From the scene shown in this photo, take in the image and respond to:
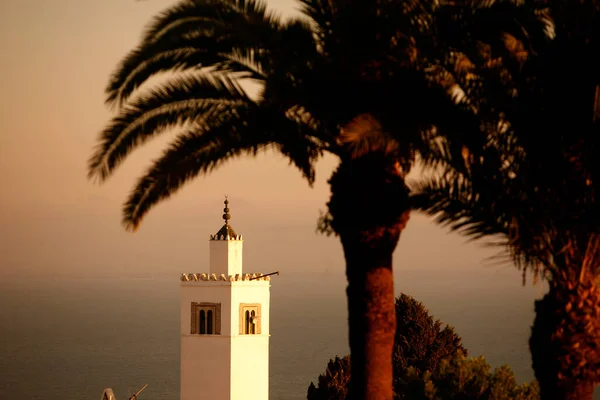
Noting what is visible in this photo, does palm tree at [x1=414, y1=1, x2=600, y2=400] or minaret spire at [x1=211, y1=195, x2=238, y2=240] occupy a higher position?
minaret spire at [x1=211, y1=195, x2=238, y2=240]

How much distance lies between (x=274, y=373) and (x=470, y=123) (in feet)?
559

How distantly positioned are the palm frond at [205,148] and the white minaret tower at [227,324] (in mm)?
45469

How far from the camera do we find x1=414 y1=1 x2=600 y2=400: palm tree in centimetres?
1477

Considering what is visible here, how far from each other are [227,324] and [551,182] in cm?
4809

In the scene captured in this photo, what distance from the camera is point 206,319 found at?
63.3m

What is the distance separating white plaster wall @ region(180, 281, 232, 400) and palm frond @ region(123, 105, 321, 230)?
45.6 m

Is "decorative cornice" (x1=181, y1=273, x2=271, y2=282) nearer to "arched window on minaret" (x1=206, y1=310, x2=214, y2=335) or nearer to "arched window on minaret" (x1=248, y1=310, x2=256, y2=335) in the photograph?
"arched window on minaret" (x1=206, y1=310, x2=214, y2=335)

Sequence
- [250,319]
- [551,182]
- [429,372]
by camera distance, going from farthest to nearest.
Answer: [250,319] < [429,372] < [551,182]

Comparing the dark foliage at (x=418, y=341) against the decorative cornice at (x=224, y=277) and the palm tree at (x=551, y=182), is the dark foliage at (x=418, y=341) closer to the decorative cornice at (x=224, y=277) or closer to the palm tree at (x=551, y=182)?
the decorative cornice at (x=224, y=277)

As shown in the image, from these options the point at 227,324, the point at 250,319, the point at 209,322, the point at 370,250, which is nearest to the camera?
the point at 370,250

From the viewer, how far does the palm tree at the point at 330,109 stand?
15.2 meters

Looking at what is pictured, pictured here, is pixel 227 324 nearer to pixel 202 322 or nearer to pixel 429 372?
pixel 202 322

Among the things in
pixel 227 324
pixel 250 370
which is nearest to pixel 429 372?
pixel 227 324

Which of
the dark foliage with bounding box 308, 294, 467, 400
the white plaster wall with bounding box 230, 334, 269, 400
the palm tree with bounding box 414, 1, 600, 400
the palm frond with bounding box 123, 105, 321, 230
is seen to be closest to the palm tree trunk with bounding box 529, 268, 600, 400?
the palm tree with bounding box 414, 1, 600, 400
